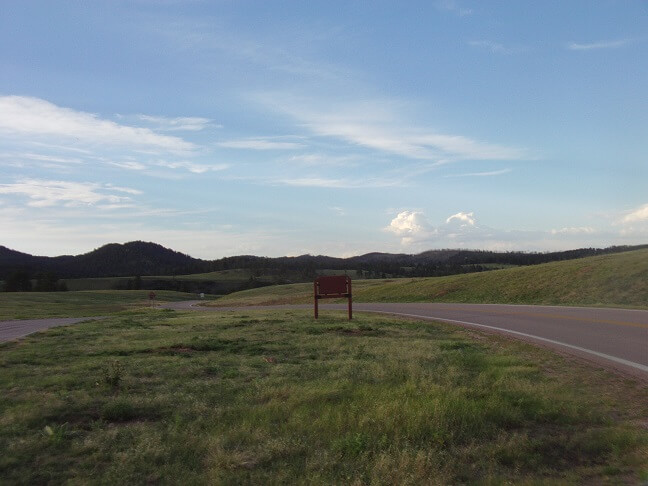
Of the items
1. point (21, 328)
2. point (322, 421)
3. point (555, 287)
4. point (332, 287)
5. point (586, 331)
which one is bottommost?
point (21, 328)

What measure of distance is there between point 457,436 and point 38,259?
705 feet

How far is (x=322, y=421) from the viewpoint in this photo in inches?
274

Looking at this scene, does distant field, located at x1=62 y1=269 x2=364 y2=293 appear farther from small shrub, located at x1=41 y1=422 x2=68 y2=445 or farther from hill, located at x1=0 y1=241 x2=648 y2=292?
small shrub, located at x1=41 y1=422 x2=68 y2=445

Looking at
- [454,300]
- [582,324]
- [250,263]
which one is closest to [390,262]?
[250,263]

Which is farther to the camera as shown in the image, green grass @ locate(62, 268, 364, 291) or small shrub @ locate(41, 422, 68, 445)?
green grass @ locate(62, 268, 364, 291)

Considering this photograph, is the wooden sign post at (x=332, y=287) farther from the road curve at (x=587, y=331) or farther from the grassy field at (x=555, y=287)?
the grassy field at (x=555, y=287)

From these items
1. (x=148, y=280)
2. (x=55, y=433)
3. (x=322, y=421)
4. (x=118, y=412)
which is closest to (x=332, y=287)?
(x=118, y=412)

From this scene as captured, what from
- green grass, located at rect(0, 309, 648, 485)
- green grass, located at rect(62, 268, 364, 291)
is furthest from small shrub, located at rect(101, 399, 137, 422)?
green grass, located at rect(62, 268, 364, 291)

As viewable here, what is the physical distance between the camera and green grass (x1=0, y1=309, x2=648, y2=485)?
5.59 metres

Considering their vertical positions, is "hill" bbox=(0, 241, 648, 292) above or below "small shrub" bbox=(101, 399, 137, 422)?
above

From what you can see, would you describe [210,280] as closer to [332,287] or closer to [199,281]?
[199,281]

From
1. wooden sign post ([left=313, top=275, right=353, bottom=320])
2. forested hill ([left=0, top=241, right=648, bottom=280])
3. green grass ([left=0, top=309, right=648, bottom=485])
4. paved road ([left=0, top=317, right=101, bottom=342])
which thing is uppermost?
forested hill ([left=0, top=241, right=648, bottom=280])

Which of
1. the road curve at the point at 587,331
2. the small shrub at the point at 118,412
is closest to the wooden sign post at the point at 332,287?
the road curve at the point at 587,331

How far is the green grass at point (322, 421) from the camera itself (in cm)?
559
